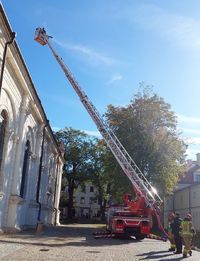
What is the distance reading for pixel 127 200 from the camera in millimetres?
24359

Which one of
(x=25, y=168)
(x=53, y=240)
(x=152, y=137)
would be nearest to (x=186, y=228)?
(x=53, y=240)

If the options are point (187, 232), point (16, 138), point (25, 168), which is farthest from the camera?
point (25, 168)

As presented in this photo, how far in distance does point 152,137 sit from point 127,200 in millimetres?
11238

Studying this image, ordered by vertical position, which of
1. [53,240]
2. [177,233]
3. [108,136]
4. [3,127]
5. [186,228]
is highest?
[108,136]

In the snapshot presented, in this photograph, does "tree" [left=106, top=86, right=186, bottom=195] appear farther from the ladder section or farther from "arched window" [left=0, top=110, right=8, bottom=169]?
"arched window" [left=0, top=110, right=8, bottom=169]

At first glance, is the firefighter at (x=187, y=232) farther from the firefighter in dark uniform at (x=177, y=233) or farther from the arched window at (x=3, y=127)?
the arched window at (x=3, y=127)

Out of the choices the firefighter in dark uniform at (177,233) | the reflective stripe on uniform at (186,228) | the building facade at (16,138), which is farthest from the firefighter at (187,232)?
the building facade at (16,138)

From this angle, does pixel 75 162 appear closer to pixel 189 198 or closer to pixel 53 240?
pixel 189 198

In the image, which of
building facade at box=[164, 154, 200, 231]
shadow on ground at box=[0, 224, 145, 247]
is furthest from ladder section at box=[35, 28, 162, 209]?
building facade at box=[164, 154, 200, 231]

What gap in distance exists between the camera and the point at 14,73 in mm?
19109

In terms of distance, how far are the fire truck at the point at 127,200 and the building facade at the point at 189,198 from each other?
18154 mm

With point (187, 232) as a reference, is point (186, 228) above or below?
above

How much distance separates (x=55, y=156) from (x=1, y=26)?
87.1 ft

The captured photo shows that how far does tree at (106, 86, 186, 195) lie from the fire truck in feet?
23.9
